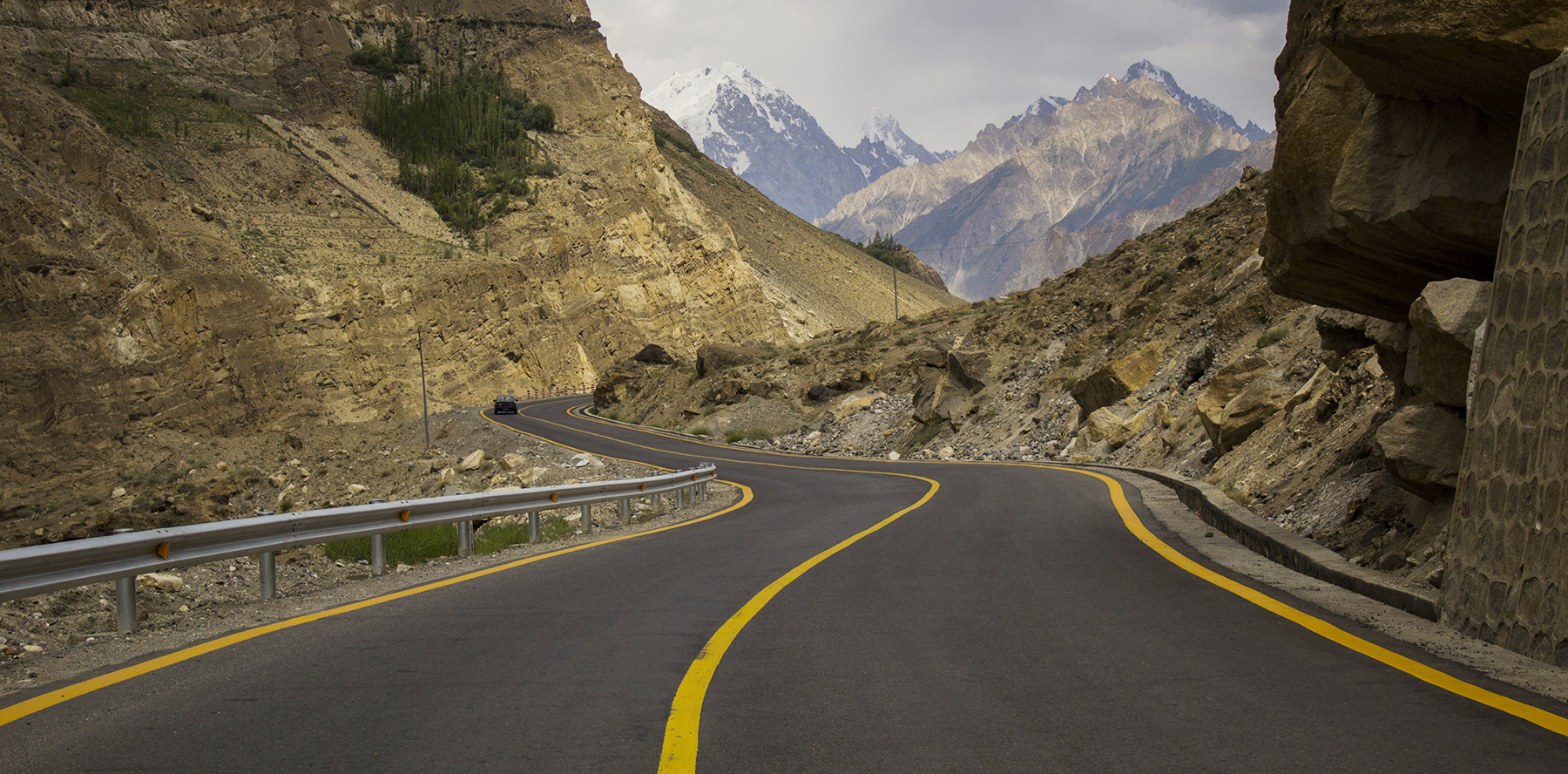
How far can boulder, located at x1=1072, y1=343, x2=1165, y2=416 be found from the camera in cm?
2584

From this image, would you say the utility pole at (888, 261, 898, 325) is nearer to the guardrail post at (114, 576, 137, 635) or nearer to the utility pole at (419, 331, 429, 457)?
the utility pole at (419, 331, 429, 457)

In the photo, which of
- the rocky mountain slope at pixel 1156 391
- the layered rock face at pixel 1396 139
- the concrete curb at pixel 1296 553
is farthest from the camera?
the rocky mountain slope at pixel 1156 391

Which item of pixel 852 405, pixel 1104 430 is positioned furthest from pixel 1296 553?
pixel 852 405

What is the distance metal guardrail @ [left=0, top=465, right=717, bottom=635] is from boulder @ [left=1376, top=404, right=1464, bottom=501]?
26.9 ft

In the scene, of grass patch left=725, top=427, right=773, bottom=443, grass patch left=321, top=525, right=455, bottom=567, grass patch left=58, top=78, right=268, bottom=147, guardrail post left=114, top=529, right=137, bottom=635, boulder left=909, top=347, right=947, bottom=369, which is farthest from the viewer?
grass patch left=58, top=78, right=268, bottom=147

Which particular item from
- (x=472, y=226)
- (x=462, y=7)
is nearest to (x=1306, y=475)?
(x=472, y=226)

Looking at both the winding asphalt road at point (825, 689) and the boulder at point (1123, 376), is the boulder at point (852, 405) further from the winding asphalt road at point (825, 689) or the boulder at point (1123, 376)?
the winding asphalt road at point (825, 689)

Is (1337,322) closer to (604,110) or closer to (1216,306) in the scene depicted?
(1216,306)

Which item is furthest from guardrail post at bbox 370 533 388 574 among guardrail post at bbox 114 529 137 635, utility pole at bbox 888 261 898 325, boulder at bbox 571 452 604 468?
utility pole at bbox 888 261 898 325

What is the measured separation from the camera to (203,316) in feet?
172

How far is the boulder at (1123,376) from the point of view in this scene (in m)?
25.8

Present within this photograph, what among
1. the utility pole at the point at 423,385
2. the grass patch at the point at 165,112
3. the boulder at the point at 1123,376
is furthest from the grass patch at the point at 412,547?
the grass patch at the point at 165,112

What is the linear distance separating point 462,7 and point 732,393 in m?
64.0

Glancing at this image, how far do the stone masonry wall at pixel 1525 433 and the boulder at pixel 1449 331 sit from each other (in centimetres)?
84
